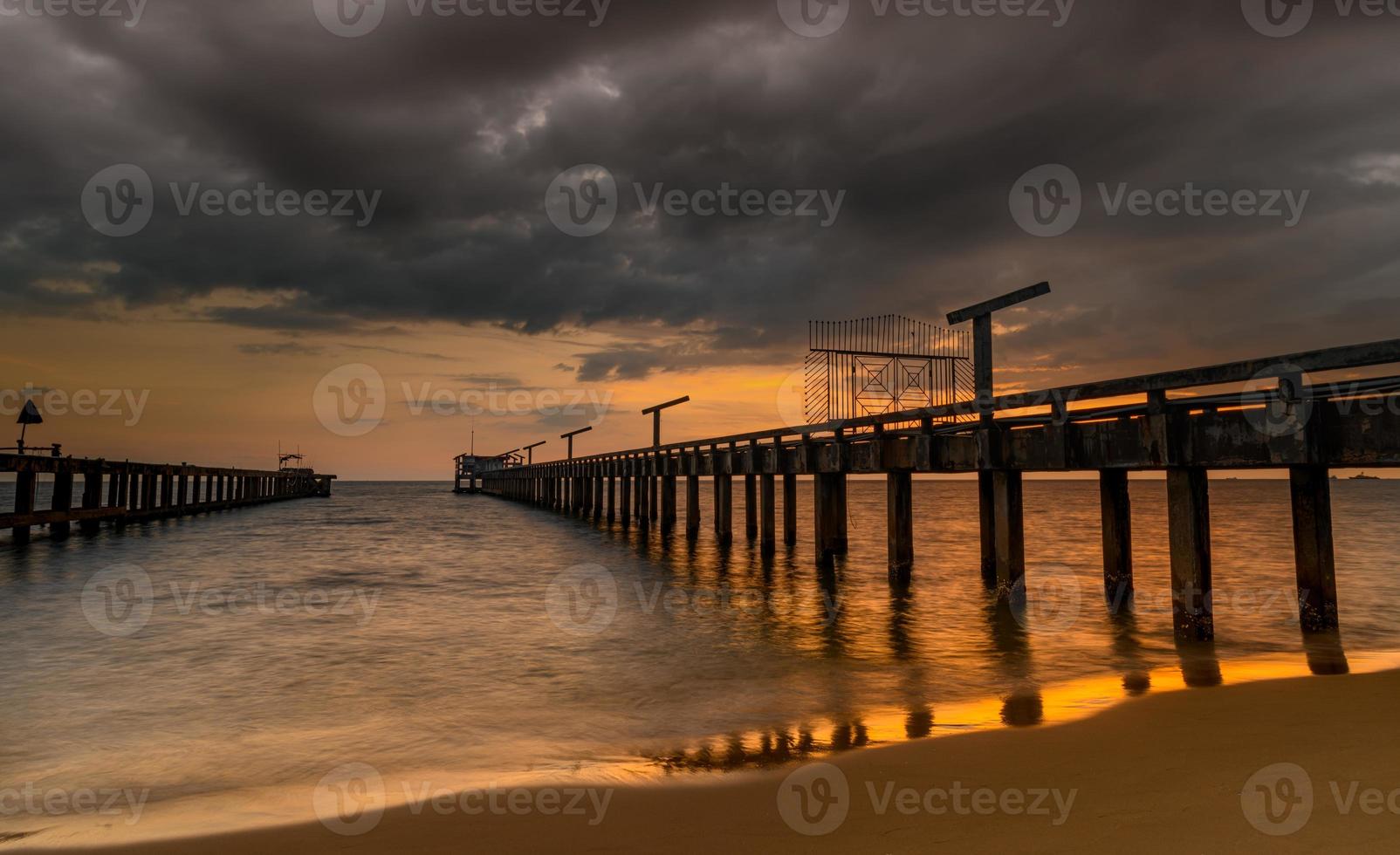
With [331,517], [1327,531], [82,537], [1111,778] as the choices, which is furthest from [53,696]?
[331,517]

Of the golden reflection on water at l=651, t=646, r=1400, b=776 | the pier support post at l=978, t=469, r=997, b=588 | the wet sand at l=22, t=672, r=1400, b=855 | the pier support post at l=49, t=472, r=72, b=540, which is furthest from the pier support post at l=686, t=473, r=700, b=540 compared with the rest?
the wet sand at l=22, t=672, r=1400, b=855

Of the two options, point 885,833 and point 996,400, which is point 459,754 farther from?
point 996,400

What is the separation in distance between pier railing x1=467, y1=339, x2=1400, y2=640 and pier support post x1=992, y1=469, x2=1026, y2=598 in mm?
25

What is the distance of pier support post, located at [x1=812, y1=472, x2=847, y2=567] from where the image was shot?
17938mm

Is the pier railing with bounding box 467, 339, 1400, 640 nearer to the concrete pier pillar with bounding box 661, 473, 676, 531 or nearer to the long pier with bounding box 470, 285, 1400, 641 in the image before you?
the long pier with bounding box 470, 285, 1400, 641

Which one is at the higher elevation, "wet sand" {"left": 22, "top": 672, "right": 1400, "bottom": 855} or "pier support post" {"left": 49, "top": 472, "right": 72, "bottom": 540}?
"pier support post" {"left": 49, "top": 472, "right": 72, "bottom": 540}

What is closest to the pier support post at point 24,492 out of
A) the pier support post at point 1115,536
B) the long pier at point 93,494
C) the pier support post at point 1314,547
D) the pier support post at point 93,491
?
the long pier at point 93,494

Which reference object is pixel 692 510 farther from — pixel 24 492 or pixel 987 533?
pixel 24 492

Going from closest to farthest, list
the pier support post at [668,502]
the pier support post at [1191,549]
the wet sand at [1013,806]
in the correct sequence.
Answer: the wet sand at [1013,806]
the pier support post at [1191,549]
the pier support post at [668,502]

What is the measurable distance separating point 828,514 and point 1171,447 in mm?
10399

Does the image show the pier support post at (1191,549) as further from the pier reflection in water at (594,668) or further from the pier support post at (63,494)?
the pier support post at (63,494)

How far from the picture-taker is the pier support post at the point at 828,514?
17.9m

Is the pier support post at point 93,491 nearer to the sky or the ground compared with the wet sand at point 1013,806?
nearer to the sky

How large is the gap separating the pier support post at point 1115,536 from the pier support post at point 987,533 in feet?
9.58
